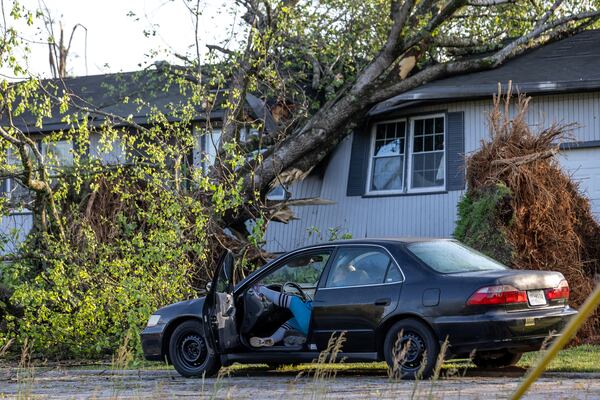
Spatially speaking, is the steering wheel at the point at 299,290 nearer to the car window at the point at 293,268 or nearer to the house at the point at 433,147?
the car window at the point at 293,268

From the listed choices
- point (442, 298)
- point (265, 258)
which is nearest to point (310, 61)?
point (265, 258)

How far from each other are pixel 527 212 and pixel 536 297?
437 centimetres

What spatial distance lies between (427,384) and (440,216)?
10281 mm

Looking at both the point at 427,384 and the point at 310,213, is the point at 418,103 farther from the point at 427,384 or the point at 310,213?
the point at 427,384

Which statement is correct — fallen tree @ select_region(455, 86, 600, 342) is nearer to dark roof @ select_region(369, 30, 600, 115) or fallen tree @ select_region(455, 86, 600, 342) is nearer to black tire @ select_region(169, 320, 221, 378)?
dark roof @ select_region(369, 30, 600, 115)

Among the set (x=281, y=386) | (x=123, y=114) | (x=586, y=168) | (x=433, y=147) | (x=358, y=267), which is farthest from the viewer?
(x=123, y=114)

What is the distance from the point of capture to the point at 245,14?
21062 millimetres

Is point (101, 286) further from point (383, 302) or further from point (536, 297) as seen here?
point (536, 297)

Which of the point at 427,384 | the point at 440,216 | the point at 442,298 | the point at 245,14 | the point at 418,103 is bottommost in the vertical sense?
the point at 427,384

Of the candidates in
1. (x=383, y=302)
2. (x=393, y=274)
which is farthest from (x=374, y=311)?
(x=393, y=274)

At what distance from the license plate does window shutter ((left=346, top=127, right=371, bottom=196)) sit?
10.8 meters

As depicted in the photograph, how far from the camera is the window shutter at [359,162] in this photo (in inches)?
802

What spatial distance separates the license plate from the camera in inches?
373

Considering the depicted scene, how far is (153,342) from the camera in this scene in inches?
449
